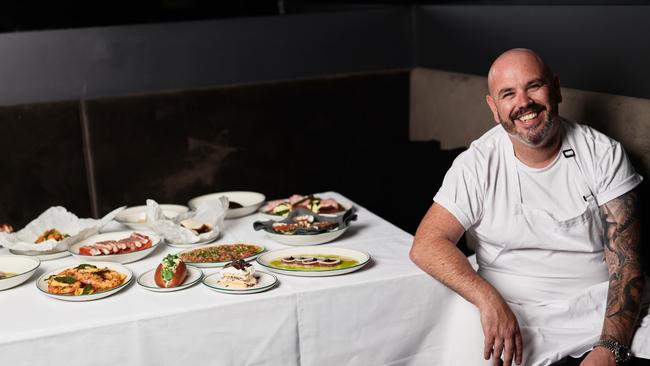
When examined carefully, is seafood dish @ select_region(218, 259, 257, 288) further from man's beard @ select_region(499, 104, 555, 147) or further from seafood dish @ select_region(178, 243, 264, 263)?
man's beard @ select_region(499, 104, 555, 147)

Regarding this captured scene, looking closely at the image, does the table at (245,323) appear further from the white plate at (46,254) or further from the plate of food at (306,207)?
the plate of food at (306,207)

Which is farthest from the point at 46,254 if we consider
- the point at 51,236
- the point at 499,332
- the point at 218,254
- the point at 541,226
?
the point at 541,226

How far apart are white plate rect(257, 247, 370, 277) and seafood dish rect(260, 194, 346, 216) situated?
1.17 feet

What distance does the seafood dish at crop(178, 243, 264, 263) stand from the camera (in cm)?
219

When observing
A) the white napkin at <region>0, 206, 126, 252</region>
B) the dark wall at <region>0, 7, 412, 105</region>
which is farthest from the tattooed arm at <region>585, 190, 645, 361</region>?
the dark wall at <region>0, 7, 412, 105</region>

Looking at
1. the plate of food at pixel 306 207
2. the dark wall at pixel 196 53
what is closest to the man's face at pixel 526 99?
the plate of food at pixel 306 207

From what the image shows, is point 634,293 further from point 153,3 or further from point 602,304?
point 153,3

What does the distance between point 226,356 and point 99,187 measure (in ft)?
6.55

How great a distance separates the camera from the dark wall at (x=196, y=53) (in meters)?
3.56

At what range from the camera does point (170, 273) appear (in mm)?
1968

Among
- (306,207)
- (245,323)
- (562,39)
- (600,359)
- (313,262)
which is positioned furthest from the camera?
(562,39)

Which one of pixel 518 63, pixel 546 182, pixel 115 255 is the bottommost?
pixel 115 255

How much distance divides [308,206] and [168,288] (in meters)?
0.80

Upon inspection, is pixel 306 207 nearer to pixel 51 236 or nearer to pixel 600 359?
pixel 51 236
